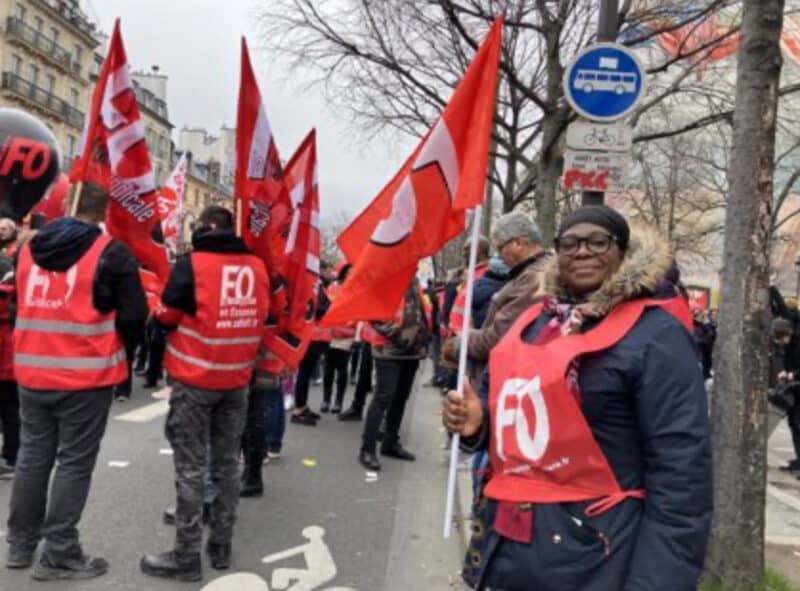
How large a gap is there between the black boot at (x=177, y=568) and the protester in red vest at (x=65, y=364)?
0.92 ft

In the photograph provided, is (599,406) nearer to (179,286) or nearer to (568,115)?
(179,286)

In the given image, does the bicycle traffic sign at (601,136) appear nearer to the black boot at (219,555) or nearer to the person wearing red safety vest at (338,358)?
the black boot at (219,555)

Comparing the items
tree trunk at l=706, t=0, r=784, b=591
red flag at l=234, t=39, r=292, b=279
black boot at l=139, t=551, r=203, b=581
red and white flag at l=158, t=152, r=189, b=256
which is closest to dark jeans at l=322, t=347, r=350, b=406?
red and white flag at l=158, t=152, r=189, b=256

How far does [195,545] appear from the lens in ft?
13.7

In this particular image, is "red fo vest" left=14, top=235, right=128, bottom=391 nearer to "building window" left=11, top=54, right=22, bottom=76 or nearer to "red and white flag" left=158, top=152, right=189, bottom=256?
"red and white flag" left=158, top=152, right=189, bottom=256

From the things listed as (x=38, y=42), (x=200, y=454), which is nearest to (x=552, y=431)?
(x=200, y=454)

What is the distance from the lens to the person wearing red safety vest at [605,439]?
194 cm

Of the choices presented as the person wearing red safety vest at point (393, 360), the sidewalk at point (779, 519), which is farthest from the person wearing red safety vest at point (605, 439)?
the person wearing red safety vest at point (393, 360)

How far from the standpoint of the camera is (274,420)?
687 cm

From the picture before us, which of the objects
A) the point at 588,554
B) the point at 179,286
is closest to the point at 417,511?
the point at 179,286

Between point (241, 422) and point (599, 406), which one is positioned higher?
point (599, 406)

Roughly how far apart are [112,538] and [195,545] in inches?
32.1

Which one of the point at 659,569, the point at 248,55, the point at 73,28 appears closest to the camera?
the point at 659,569

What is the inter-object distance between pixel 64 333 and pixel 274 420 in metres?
3.10
